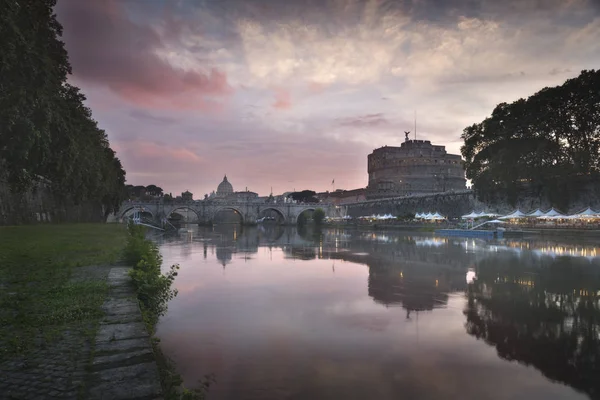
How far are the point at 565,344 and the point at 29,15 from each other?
26.3m

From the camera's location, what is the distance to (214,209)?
111938mm

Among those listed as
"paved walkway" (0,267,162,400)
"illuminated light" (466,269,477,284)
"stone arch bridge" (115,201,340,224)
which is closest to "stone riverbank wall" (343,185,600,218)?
"stone arch bridge" (115,201,340,224)

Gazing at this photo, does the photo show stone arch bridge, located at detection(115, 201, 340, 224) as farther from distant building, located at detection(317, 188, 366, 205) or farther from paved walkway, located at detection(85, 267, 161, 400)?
paved walkway, located at detection(85, 267, 161, 400)

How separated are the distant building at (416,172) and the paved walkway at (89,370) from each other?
4662 inches

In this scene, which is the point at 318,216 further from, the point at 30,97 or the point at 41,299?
the point at 41,299

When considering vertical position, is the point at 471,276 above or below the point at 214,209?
below

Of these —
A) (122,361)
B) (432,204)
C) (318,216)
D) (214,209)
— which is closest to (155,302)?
(122,361)

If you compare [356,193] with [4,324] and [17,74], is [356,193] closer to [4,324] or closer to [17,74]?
[17,74]

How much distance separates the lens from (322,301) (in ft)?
43.3

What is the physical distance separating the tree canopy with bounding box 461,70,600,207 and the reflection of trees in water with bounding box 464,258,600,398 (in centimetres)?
3927

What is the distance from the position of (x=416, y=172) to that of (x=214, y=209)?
62912mm

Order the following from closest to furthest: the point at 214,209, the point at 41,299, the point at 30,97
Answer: the point at 41,299 → the point at 30,97 → the point at 214,209

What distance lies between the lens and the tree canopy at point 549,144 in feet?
164

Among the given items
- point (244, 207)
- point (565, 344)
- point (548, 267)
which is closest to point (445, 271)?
→ point (548, 267)
